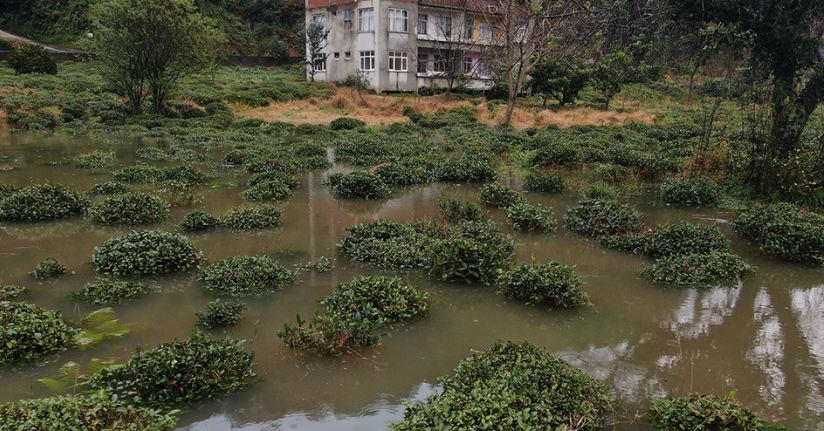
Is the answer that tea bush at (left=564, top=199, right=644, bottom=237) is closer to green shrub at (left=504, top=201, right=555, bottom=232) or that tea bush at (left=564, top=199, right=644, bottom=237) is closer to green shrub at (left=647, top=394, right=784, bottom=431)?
green shrub at (left=504, top=201, right=555, bottom=232)

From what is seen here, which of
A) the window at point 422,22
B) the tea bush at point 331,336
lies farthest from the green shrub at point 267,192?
the window at point 422,22

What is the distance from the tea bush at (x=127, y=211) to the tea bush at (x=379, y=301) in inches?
205

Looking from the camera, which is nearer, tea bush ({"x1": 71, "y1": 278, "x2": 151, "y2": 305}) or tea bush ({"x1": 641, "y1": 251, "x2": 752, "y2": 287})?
tea bush ({"x1": 71, "y1": 278, "x2": 151, "y2": 305})

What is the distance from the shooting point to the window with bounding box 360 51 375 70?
43.3m

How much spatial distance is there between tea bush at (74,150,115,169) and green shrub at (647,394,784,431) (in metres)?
16.0

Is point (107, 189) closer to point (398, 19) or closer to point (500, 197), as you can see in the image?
point (500, 197)

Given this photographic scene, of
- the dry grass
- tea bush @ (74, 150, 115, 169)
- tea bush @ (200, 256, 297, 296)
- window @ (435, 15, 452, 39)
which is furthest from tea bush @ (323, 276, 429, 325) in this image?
window @ (435, 15, 452, 39)

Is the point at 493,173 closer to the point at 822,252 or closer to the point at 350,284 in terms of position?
the point at 822,252

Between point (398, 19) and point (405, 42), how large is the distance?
186 centimetres

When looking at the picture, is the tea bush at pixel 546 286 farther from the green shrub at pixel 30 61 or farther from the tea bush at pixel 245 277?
the green shrub at pixel 30 61

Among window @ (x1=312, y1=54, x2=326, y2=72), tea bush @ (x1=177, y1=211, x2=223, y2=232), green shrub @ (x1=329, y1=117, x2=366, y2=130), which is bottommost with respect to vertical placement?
tea bush @ (x1=177, y1=211, x2=223, y2=232)

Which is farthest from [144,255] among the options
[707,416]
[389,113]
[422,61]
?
[422,61]

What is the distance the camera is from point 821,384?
17.9 ft

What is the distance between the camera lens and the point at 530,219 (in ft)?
34.1
